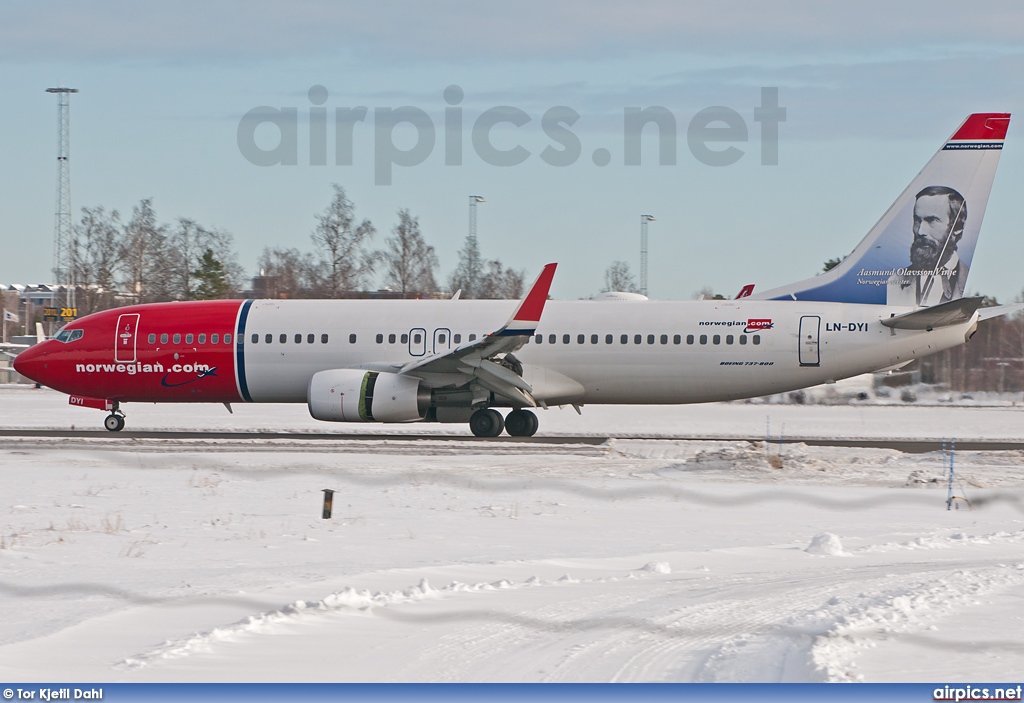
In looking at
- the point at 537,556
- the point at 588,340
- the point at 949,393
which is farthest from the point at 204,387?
the point at 949,393

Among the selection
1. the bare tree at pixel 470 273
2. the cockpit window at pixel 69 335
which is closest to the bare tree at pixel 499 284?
the bare tree at pixel 470 273

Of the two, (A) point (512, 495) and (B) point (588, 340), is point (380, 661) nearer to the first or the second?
(A) point (512, 495)

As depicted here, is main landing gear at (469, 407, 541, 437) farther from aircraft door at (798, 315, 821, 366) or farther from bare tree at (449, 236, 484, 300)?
bare tree at (449, 236, 484, 300)

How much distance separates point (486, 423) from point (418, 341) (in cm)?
A: 252

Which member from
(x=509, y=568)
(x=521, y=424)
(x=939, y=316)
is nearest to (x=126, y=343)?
(x=521, y=424)

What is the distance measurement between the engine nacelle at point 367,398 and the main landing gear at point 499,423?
130 centimetres

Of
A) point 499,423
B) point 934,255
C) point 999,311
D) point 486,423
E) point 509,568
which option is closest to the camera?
point 509,568

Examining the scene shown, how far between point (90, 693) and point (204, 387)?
21.0m

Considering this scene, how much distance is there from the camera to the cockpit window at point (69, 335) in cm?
2735

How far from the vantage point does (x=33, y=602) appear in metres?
8.66

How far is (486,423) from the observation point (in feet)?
81.6

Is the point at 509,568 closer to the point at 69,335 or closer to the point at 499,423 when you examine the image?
the point at 499,423

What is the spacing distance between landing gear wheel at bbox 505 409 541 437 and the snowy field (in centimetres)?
497

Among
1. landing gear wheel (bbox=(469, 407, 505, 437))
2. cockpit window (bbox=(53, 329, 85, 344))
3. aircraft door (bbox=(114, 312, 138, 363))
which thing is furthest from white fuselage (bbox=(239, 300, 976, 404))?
cockpit window (bbox=(53, 329, 85, 344))
